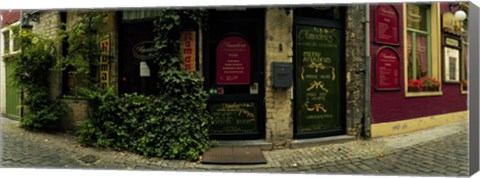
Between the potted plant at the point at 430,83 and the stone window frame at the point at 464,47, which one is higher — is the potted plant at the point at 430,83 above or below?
below

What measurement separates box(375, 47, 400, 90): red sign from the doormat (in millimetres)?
1852

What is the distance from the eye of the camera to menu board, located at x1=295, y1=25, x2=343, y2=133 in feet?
12.4

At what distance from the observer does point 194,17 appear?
370 cm

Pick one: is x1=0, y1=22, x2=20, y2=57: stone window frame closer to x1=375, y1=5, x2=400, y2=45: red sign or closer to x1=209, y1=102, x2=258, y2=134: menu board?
x1=209, y1=102, x2=258, y2=134: menu board

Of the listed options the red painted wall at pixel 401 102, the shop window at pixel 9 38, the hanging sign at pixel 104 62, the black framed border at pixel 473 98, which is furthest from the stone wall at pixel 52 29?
the black framed border at pixel 473 98

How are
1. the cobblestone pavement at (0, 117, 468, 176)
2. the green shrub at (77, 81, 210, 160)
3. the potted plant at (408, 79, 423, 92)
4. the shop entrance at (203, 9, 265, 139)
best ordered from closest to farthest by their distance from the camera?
the cobblestone pavement at (0, 117, 468, 176)
the potted plant at (408, 79, 423, 92)
the green shrub at (77, 81, 210, 160)
the shop entrance at (203, 9, 265, 139)

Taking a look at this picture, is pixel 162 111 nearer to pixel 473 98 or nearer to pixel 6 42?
pixel 6 42

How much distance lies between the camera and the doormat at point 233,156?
3352mm

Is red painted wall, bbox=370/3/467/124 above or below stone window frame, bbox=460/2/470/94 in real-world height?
below

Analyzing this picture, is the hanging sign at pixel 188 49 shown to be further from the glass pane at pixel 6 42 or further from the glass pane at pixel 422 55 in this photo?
the glass pane at pixel 422 55

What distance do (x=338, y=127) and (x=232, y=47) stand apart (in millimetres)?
1842

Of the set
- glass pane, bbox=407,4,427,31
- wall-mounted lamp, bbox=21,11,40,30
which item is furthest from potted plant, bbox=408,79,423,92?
wall-mounted lamp, bbox=21,11,40,30

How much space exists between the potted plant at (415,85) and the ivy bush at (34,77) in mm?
4795

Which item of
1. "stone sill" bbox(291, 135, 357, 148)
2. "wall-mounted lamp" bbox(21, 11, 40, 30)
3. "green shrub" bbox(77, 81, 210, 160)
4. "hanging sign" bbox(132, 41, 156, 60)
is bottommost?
"stone sill" bbox(291, 135, 357, 148)
